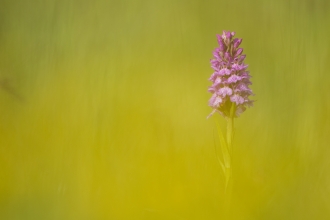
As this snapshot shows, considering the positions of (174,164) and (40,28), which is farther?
(40,28)

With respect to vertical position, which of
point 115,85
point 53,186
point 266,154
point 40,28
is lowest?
point 53,186

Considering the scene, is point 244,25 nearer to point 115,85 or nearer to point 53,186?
point 115,85

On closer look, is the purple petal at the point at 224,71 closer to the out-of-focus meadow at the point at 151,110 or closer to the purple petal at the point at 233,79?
the purple petal at the point at 233,79

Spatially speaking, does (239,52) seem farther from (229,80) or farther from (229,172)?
(229,172)

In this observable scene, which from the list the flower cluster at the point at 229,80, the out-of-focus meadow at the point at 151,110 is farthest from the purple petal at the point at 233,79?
the out-of-focus meadow at the point at 151,110

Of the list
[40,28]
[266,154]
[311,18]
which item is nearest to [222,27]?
[311,18]

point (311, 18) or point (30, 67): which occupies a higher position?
point (311, 18)
